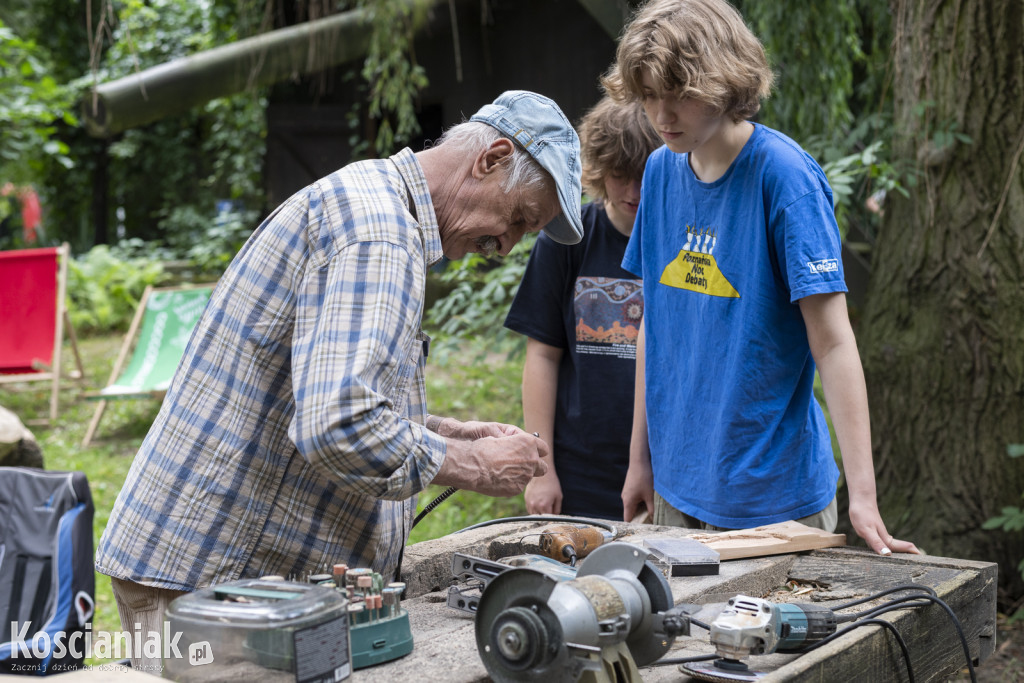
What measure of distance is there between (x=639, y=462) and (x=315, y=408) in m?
1.24

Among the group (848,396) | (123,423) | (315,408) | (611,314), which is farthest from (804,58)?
Answer: (123,423)

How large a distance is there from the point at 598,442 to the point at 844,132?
258 centimetres

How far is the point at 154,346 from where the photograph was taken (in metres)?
7.37

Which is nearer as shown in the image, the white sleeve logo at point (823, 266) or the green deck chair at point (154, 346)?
the white sleeve logo at point (823, 266)

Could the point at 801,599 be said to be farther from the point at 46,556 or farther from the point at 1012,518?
the point at 46,556

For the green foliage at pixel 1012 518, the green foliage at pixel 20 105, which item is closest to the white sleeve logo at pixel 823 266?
the green foliage at pixel 1012 518

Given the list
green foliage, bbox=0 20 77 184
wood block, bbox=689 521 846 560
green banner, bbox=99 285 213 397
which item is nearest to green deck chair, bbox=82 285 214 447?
green banner, bbox=99 285 213 397

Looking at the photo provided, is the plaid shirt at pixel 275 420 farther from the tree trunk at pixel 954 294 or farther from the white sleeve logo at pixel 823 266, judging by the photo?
the tree trunk at pixel 954 294

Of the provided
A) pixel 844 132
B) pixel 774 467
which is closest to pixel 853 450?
pixel 774 467

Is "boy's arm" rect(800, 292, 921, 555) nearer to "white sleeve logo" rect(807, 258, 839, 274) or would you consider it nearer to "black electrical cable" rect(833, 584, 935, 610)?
"white sleeve logo" rect(807, 258, 839, 274)

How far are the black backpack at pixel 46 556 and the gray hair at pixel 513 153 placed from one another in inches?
69.9

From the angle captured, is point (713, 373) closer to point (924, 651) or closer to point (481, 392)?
point (924, 651)

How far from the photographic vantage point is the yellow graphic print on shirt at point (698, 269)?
1942 millimetres

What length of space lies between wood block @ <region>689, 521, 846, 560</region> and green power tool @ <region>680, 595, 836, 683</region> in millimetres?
341
